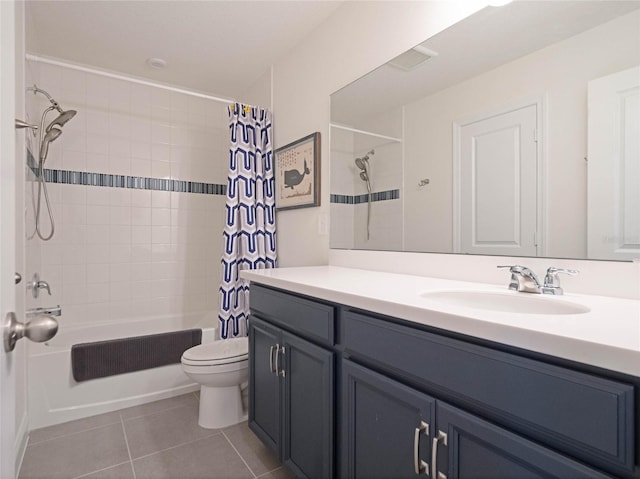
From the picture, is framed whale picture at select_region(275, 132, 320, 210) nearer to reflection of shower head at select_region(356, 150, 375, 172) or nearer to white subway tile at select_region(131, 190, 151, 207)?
reflection of shower head at select_region(356, 150, 375, 172)

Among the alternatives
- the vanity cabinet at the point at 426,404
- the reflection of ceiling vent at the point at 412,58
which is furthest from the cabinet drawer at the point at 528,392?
the reflection of ceiling vent at the point at 412,58

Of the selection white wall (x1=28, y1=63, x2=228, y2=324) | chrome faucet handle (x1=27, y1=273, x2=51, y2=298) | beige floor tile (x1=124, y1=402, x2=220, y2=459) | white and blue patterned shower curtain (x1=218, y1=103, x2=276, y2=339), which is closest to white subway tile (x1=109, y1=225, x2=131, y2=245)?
white wall (x1=28, y1=63, x2=228, y2=324)

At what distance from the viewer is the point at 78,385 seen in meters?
2.03

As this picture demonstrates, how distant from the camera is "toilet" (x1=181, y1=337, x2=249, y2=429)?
72.7 inches

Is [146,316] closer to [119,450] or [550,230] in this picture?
[119,450]

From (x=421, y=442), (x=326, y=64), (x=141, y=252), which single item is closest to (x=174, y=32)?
(x=326, y=64)

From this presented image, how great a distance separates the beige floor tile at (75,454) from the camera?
156cm

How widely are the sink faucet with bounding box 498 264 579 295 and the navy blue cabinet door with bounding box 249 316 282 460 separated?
90 cm

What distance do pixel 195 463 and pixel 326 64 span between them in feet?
7.36

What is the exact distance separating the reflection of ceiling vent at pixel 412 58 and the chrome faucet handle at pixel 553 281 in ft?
3.34

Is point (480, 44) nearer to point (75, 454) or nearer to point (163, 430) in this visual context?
point (163, 430)

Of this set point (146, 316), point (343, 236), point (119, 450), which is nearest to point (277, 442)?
point (119, 450)

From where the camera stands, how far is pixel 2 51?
Answer: 1.72 ft

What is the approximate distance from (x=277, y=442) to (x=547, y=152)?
1.49m
